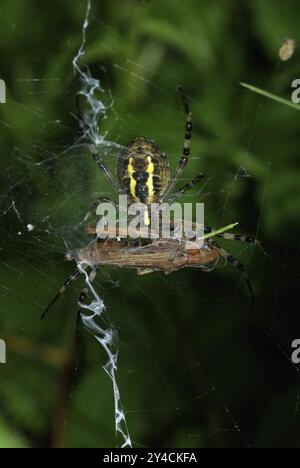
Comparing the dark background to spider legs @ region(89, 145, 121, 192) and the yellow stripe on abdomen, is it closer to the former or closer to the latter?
spider legs @ region(89, 145, 121, 192)

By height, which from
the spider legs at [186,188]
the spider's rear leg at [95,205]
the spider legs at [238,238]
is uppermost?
the spider legs at [186,188]

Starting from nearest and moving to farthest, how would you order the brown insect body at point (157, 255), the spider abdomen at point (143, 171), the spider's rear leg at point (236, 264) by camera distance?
the brown insect body at point (157, 255)
the spider abdomen at point (143, 171)
the spider's rear leg at point (236, 264)

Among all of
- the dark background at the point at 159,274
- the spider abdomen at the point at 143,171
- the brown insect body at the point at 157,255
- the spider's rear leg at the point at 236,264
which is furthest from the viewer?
the dark background at the point at 159,274

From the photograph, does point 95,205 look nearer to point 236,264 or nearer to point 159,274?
point 159,274

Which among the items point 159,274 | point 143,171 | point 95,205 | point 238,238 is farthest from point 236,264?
point 95,205

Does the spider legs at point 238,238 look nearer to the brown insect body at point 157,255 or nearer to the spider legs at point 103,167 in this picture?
the brown insect body at point 157,255

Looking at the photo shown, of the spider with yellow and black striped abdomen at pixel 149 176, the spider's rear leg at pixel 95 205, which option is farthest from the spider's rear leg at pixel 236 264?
the spider's rear leg at pixel 95 205
